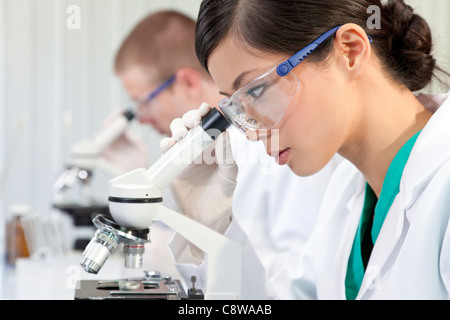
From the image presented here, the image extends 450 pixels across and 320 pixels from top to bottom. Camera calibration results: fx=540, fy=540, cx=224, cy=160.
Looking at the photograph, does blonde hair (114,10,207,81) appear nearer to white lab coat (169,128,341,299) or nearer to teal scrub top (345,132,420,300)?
white lab coat (169,128,341,299)

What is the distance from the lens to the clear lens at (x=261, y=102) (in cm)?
103

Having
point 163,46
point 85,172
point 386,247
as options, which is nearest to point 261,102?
point 386,247

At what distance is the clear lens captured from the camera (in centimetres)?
103

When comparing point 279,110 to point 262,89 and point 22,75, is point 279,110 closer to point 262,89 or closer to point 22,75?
point 262,89

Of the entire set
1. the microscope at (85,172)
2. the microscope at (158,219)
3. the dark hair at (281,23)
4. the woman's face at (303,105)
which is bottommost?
the microscope at (85,172)

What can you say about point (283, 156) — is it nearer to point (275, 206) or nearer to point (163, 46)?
point (275, 206)

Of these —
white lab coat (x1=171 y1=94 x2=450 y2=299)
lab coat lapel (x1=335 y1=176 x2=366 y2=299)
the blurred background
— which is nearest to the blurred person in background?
white lab coat (x1=171 y1=94 x2=450 y2=299)

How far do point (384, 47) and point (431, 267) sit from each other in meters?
0.47

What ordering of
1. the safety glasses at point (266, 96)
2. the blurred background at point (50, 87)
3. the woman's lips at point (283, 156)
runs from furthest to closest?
the blurred background at point (50, 87)
the woman's lips at point (283, 156)
the safety glasses at point (266, 96)

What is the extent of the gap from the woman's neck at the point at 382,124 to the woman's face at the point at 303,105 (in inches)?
2.3

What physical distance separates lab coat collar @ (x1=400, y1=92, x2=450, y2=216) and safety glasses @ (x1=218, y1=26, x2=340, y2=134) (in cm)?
29

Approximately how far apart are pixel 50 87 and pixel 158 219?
2733 mm

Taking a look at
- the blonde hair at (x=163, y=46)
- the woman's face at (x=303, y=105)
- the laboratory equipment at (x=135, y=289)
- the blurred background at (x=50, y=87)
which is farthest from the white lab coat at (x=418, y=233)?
the blurred background at (x=50, y=87)

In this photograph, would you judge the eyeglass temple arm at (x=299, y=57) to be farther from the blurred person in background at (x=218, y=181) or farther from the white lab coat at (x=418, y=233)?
the white lab coat at (x=418, y=233)
